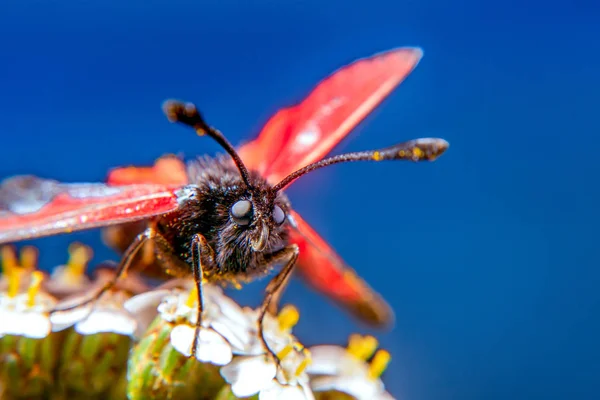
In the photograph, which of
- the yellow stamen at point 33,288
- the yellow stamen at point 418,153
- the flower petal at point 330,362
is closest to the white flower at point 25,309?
the yellow stamen at point 33,288

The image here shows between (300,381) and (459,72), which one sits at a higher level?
(459,72)

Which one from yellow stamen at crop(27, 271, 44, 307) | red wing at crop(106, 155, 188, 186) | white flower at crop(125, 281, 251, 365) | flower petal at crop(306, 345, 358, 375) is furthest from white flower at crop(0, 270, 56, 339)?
flower petal at crop(306, 345, 358, 375)

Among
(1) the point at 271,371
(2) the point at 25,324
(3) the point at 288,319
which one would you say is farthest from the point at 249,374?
(2) the point at 25,324

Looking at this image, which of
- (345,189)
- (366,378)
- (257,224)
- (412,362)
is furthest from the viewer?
(345,189)

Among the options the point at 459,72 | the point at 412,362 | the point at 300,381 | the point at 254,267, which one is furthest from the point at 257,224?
the point at 459,72

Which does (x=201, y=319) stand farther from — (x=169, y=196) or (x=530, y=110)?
(x=530, y=110)

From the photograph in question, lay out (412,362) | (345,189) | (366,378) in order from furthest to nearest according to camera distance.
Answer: (345,189) < (412,362) < (366,378)

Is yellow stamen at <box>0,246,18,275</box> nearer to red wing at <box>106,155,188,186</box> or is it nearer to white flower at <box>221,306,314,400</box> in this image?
red wing at <box>106,155,188,186</box>
